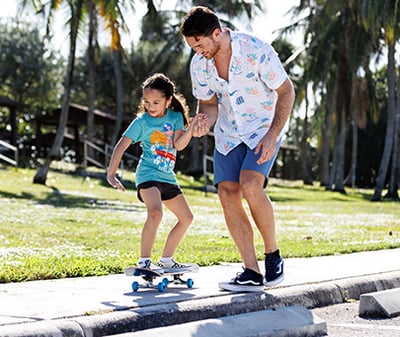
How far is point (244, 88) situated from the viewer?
6395 millimetres

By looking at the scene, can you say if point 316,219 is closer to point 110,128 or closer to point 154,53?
point 154,53

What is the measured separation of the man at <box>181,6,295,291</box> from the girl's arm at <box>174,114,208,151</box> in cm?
6

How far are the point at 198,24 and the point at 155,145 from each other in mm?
1102

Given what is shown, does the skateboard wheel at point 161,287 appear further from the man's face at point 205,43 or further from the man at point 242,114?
the man's face at point 205,43

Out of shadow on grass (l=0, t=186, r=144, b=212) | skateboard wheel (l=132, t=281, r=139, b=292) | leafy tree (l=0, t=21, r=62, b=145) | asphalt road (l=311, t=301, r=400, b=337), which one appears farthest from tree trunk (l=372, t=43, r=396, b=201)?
skateboard wheel (l=132, t=281, r=139, b=292)

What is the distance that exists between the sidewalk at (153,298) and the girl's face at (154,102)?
133 cm

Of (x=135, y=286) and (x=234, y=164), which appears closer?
(x=135, y=286)

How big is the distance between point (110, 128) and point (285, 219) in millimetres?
42176

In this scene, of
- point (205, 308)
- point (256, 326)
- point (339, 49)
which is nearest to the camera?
point (256, 326)

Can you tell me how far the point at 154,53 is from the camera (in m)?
54.3

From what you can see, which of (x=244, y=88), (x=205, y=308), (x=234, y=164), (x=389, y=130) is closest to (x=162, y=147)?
(x=234, y=164)

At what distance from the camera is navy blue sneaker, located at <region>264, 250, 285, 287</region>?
6562 millimetres

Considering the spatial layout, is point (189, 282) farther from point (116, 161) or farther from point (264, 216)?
point (116, 161)

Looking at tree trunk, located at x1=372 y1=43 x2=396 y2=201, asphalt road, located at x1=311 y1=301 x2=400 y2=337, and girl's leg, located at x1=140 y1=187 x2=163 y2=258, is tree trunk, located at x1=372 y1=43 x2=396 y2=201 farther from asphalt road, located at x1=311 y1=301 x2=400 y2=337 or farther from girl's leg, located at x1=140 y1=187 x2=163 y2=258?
girl's leg, located at x1=140 y1=187 x2=163 y2=258
